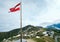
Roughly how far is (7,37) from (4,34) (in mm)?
1501

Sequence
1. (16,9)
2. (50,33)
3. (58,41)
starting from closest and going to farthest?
(16,9)
(58,41)
(50,33)

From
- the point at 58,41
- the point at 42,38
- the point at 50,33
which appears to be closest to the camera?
the point at 58,41

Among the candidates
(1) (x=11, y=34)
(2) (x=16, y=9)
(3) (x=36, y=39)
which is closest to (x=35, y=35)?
(3) (x=36, y=39)

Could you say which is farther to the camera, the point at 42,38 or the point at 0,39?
the point at 0,39

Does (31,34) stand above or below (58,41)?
below

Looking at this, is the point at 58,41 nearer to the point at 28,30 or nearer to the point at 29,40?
the point at 29,40

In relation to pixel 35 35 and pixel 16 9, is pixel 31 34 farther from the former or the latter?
pixel 16 9

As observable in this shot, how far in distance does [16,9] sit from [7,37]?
46852mm

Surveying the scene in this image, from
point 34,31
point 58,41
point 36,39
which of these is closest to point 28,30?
point 34,31

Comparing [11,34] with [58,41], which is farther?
[11,34]

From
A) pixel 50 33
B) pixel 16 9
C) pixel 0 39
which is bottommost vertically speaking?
pixel 0 39

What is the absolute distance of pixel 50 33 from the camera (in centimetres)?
5669

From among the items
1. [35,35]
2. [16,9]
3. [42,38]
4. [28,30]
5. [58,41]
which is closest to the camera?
[16,9]

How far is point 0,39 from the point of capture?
72750mm
